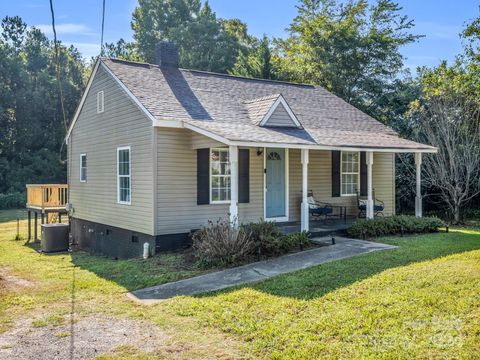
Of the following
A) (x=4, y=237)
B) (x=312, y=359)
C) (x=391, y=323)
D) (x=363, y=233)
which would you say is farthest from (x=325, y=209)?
(x=4, y=237)

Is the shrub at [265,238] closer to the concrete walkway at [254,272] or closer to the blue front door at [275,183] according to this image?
the concrete walkway at [254,272]

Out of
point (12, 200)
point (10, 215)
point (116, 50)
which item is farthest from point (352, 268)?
point (116, 50)

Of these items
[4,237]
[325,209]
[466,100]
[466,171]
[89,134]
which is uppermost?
[466,100]

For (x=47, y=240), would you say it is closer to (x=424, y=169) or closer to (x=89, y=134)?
(x=89, y=134)

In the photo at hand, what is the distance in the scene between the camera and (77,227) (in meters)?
15.9

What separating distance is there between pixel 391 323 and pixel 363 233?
649 centimetres

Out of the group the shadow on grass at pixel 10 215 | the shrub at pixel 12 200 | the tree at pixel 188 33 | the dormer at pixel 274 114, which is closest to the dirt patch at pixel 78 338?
the dormer at pixel 274 114

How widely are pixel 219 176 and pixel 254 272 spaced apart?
3.91m

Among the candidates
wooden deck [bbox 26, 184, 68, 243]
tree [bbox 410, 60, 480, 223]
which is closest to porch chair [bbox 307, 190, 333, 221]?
tree [bbox 410, 60, 480, 223]

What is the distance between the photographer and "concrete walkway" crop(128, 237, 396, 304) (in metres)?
7.40

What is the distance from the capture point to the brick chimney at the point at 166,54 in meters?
14.4

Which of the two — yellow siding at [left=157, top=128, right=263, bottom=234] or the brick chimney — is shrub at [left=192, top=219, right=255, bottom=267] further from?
the brick chimney

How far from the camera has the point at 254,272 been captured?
8.33 meters

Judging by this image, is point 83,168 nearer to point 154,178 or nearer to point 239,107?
point 154,178
